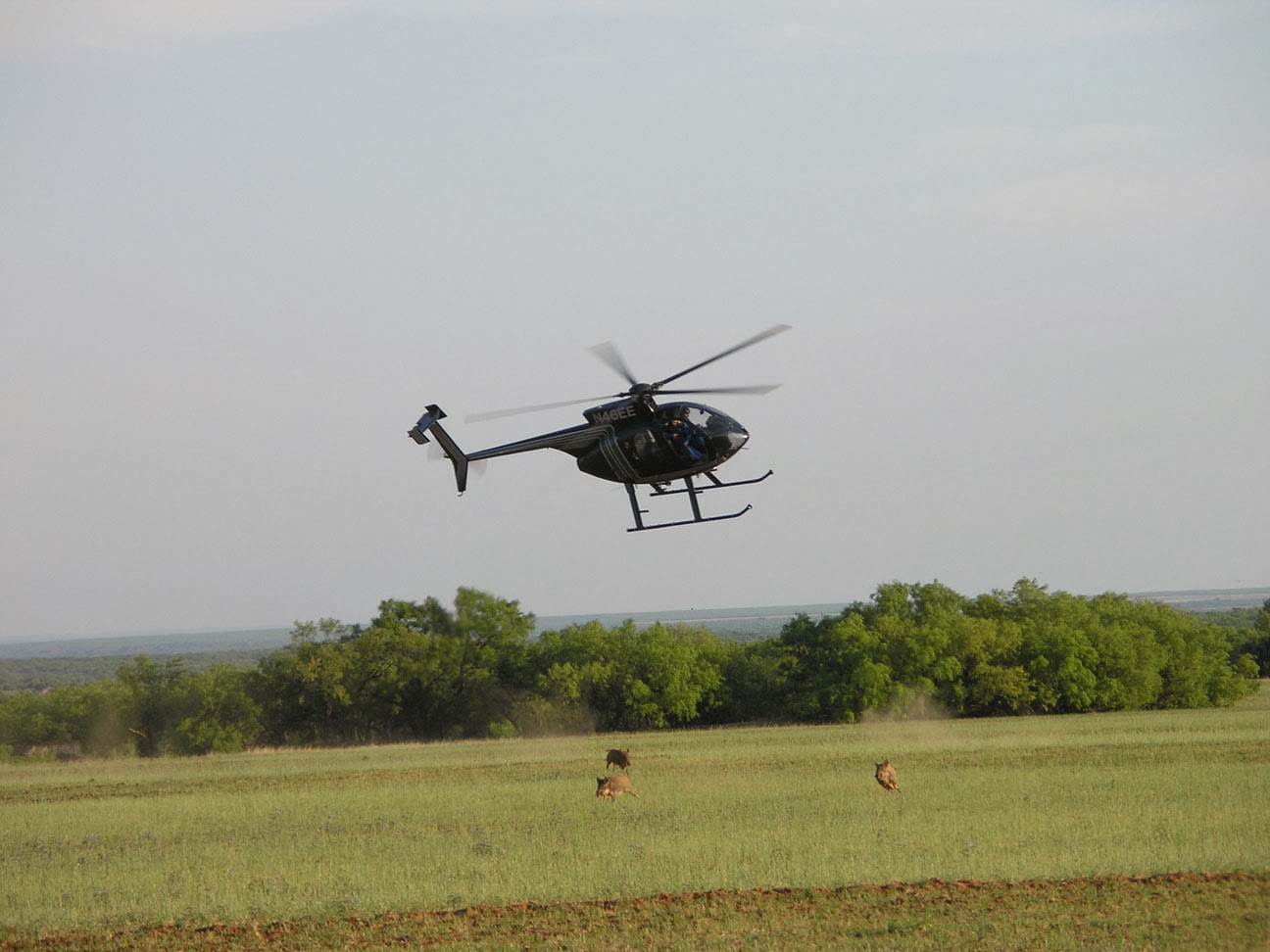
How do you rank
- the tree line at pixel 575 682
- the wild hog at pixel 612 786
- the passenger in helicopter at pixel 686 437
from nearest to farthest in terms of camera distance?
the passenger in helicopter at pixel 686 437 → the wild hog at pixel 612 786 → the tree line at pixel 575 682

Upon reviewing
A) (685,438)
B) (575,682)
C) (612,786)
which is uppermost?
(685,438)

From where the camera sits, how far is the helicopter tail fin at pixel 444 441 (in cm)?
2502

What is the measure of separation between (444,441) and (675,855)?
26.7 feet

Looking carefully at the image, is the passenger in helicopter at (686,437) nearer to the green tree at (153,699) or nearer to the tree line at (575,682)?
the tree line at (575,682)

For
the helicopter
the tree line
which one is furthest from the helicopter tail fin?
the tree line

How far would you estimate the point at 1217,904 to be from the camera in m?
20.1

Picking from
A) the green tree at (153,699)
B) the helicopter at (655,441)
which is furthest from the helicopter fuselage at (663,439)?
the green tree at (153,699)

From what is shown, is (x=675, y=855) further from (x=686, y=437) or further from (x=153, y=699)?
(x=153, y=699)

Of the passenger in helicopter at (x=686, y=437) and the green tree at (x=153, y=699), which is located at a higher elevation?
the passenger in helicopter at (x=686, y=437)

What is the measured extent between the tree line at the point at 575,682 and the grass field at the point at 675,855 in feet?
69.9

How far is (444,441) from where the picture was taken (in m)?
25.3

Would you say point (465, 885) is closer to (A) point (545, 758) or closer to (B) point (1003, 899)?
(B) point (1003, 899)

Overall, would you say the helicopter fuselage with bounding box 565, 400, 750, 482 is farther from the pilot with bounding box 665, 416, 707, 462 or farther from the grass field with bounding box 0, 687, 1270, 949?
the grass field with bounding box 0, 687, 1270, 949

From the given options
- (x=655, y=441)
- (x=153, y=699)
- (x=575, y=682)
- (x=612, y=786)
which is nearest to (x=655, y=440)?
(x=655, y=441)
